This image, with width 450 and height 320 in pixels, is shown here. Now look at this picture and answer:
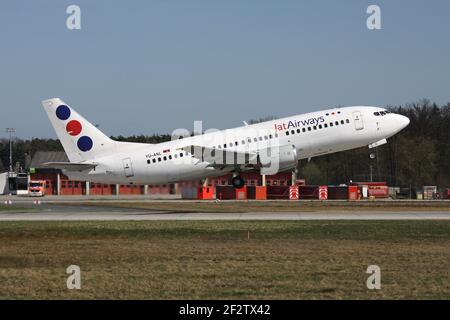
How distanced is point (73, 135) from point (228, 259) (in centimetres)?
3464

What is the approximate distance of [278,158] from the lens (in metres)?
55.1

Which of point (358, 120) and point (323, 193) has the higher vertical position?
point (358, 120)

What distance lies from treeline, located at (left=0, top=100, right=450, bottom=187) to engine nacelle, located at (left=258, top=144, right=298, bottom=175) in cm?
7081

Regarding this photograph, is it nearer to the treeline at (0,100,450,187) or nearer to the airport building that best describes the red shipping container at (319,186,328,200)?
the airport building

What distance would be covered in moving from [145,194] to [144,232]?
7160cm

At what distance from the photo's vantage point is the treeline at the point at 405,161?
126m

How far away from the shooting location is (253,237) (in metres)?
33.0

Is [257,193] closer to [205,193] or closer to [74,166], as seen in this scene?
[205,193]

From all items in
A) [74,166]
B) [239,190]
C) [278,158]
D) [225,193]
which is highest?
[278,158]

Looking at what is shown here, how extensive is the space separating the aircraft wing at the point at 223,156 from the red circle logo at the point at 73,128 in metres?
8.38

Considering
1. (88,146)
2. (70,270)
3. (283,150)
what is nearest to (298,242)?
(70,270)

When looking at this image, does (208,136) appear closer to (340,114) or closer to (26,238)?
(340,114)

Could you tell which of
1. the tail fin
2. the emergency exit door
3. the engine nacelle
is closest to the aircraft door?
the engine nacelle

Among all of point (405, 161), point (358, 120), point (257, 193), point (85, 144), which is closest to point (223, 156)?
point (358, 120)
